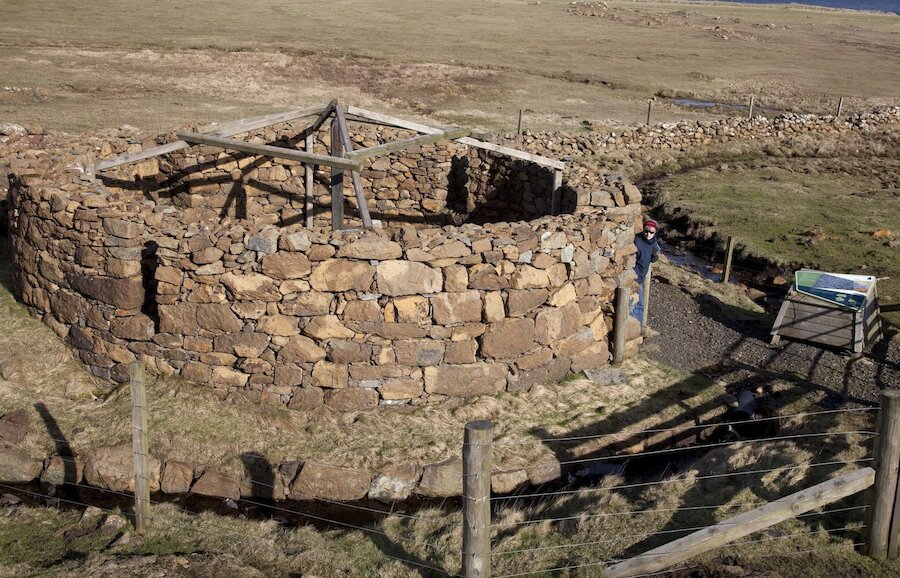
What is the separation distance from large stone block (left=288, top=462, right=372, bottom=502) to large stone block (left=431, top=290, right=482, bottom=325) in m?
2.32

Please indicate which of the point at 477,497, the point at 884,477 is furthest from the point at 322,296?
the point at 884,477

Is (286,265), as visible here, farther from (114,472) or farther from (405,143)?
(405,143)

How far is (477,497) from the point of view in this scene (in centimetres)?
728

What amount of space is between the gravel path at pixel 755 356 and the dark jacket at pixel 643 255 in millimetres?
1134

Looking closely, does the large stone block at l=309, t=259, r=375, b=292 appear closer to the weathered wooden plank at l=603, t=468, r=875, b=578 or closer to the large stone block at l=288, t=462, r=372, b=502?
the large stone block at l=288, t=462, r=372, b=502

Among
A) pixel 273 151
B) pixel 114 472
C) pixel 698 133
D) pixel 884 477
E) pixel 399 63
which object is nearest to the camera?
pixel 884 477

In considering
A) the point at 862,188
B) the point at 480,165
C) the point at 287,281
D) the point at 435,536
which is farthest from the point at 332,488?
the point at 862,188

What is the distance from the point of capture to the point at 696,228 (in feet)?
71.9

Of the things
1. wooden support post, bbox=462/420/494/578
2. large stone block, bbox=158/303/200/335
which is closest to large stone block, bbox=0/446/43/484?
large stone block, bbox=158/303/200/335

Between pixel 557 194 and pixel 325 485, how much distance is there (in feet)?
22.8

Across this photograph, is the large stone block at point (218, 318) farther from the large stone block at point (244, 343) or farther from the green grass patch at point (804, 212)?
the green grass patch at point (804, 212)

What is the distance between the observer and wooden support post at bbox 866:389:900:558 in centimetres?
754

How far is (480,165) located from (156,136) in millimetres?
6222

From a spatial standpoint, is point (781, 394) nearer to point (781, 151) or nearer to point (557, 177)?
point (557, 177)
